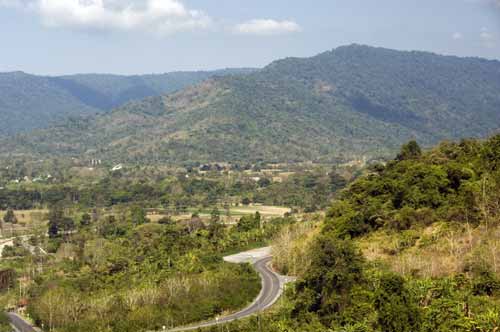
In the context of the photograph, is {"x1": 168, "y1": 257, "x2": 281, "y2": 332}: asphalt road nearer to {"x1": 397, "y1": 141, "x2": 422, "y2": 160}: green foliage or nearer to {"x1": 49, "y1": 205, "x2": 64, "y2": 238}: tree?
{"x1": 397, "y1": 141, "x2": 422, "y2": 160}: green foliage

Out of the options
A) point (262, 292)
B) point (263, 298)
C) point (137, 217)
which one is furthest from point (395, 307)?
point (137, 217)

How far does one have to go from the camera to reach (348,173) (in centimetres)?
13175

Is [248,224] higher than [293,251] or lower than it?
lower

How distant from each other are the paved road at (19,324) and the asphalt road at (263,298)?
491 inches

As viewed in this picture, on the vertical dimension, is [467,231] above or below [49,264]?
above

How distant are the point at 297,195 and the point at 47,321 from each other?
74.0 m

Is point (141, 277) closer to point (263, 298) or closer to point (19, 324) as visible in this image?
point (19, 324)

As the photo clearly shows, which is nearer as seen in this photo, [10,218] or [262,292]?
[262,292]

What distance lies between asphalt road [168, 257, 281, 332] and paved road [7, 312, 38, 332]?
40.9 ft

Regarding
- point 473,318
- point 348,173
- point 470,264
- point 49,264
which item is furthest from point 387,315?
point 348,173

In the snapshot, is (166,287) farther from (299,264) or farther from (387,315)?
(387,315)

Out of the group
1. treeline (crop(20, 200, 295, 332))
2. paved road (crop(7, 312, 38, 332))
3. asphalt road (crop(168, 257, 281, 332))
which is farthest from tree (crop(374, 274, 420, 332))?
paved road (crop(7, 312, 38, 332))

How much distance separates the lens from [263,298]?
41.9 m

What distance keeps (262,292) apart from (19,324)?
1714 centimetres
